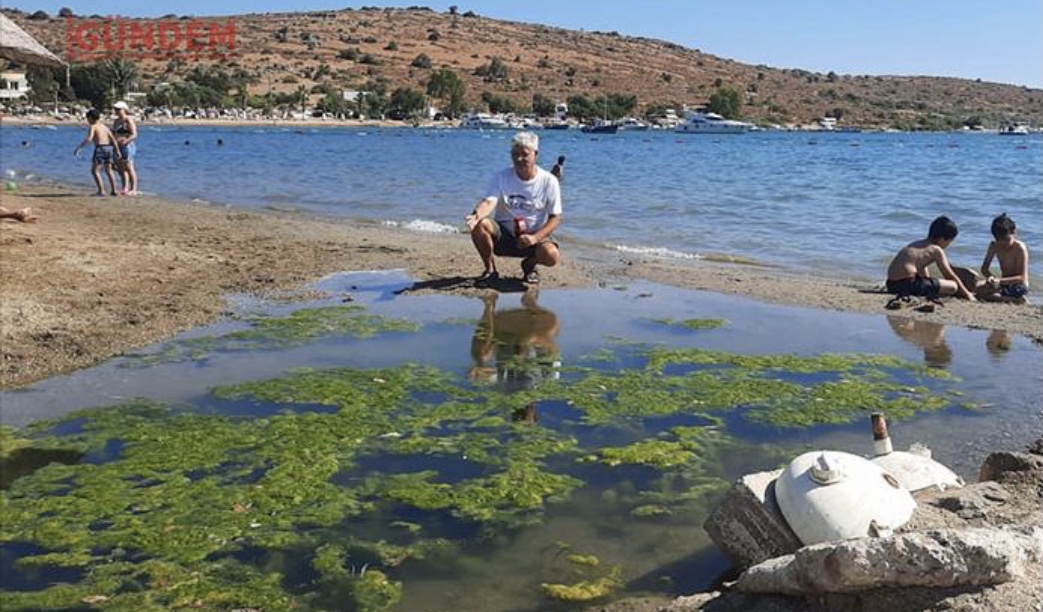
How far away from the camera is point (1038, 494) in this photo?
12.1ft

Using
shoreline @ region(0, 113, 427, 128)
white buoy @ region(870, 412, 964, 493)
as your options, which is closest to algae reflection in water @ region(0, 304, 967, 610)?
white buoy @ region(870, 412, 964, 493)

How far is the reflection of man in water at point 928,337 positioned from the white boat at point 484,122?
3526 inches

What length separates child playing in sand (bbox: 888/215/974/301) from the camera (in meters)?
9.16

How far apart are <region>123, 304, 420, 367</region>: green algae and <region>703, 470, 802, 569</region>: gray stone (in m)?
4.06

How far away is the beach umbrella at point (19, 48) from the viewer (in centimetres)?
1105

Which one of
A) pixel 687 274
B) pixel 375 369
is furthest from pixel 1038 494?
pixel 687 274

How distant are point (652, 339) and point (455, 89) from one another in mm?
102887

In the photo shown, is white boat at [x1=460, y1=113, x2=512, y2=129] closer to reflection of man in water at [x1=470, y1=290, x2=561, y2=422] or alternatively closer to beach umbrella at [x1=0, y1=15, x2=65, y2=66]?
beach umbrella at [x1=0, y1=15, x2=65, y2=66]

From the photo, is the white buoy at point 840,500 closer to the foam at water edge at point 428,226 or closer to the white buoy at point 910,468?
the white buoy at point 910,468

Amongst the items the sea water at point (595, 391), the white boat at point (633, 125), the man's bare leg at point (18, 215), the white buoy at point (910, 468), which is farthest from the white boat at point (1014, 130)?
the white buoy at point (910, 468)

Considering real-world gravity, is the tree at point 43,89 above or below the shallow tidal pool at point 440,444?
above

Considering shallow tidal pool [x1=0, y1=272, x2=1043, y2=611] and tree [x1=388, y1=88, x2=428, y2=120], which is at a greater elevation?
tree [x1=388, y1=88, x2=428, y2=120]

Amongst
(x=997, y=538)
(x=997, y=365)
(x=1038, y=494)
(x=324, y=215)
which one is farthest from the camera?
(x=324, y=215)

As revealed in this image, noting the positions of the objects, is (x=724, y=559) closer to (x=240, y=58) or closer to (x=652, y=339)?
(x=652, y=339)
